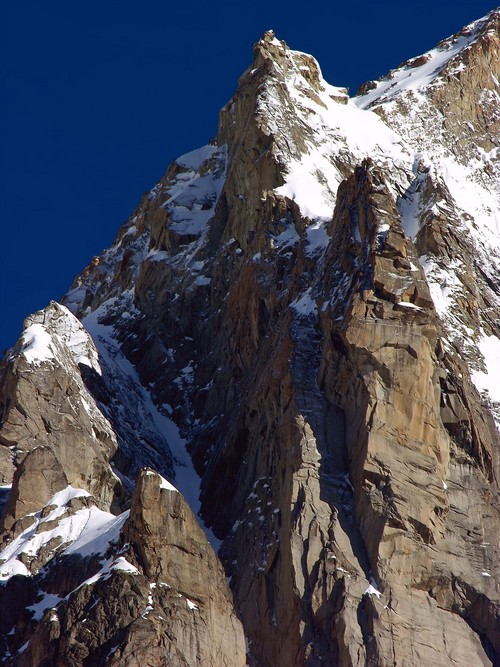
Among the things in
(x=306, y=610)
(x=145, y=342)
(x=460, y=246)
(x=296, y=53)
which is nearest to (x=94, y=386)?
(x=145, y=342)

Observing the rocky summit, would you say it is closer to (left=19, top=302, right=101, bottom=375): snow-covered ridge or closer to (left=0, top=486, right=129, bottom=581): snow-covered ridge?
(left=0, top=486, right=129, bottom=581): snow-covered ridge

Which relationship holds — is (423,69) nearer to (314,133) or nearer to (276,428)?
(314,133)

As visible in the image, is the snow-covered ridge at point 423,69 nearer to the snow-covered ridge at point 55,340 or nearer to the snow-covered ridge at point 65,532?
Result: the snow-covered ridge at point 55,340

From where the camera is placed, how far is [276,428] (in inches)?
3812

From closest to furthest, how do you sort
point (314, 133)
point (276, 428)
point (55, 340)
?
1. point (276, 428)
2. point (55, 340)
3. point (314, 133)

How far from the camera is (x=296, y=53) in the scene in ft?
484

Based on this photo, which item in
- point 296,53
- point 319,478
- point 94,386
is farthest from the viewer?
point 296,53

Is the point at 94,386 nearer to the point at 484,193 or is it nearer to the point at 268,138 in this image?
the point at 268,138

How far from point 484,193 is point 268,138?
20.0 meters

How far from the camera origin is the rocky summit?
8075 centimetres

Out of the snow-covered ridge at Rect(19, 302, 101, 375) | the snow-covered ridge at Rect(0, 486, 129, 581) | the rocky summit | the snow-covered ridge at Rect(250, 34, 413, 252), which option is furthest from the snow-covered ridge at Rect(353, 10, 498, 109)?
the snow-covered ridge at Rect(0, 486, 129, 581)

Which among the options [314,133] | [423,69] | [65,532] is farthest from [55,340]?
[423,69]

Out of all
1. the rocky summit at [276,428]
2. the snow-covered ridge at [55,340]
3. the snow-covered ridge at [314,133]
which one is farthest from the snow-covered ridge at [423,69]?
the snow-covered ridge at [55,340]

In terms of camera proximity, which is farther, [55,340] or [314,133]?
[314,133]
